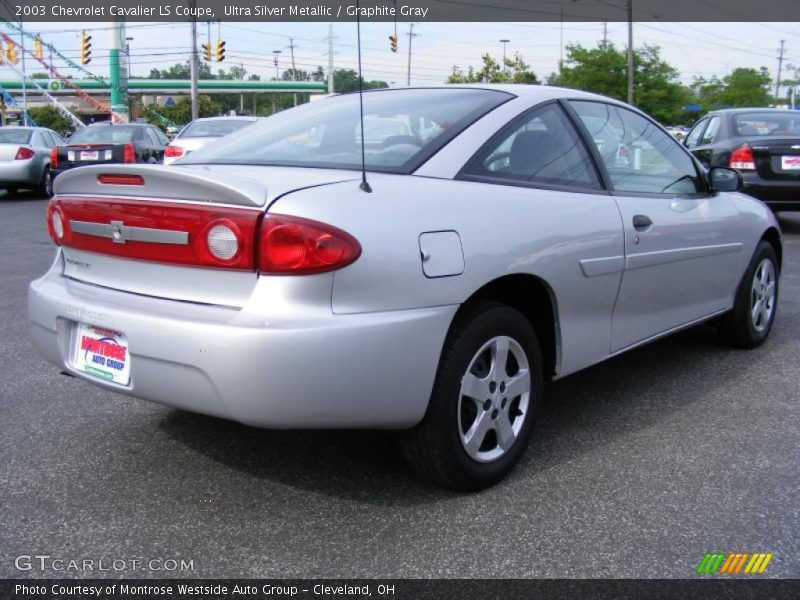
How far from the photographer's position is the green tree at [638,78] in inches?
2079

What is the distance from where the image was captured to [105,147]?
1481 cm

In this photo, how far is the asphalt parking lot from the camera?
247cm

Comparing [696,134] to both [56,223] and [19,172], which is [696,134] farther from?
[19,172]

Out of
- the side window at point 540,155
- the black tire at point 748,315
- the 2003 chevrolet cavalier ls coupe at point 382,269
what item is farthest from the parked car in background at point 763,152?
the side window at point 540,155

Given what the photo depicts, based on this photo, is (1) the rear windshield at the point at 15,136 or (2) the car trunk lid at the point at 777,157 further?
(1) the rear windshield at the point at 15,136

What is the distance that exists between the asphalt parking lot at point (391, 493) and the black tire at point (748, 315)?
646mm

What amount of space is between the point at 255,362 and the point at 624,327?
1.89m

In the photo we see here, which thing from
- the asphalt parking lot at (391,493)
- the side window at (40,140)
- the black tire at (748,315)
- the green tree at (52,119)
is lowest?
the asphalt parking lot at (391,493)

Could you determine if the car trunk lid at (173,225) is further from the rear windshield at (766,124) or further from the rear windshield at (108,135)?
the rear windshield at (108,135)

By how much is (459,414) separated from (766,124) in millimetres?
8693

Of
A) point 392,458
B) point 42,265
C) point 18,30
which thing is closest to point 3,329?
point 42,265

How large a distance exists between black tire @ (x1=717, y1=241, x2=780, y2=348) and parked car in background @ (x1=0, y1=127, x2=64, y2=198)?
13714 millimetres

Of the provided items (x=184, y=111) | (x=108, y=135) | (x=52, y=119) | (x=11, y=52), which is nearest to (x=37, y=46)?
(x=11, y=52)

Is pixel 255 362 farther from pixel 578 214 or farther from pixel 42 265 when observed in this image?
pixel 42 265
